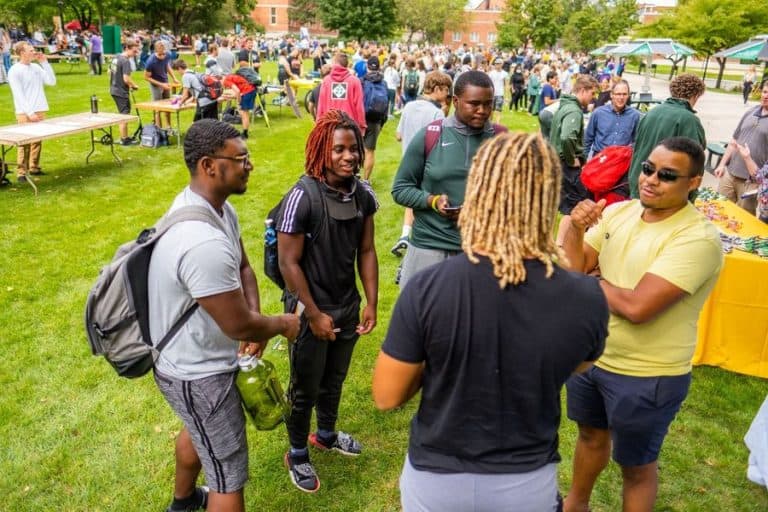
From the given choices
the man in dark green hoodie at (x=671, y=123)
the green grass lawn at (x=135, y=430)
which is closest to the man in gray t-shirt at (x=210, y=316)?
the green grass lawn at (x=135, y=430)

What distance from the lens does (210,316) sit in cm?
233

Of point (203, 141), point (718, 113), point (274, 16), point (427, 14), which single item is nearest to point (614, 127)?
point (203, 141)

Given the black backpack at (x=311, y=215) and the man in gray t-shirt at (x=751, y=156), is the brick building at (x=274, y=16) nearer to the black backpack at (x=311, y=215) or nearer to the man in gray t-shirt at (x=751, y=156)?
the man in gray t-shirt at (x=751, y=156)

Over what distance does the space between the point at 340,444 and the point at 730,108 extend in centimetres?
2465

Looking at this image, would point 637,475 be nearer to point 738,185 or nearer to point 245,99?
point 738,185

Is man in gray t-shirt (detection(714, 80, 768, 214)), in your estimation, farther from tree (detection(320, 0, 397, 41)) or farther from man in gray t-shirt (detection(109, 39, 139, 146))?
tree (detection(320, 0, 397, 41))

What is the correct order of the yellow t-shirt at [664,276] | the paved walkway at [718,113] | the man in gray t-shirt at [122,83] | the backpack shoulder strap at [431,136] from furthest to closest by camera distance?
the paved walkway at [718,113], the man in gray t-shirt at [122,83], the backpack shoulder strap at [431,136], the yellow t-shirt at [664,276]

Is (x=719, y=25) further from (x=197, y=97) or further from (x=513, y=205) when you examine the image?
(x=513, y=205)

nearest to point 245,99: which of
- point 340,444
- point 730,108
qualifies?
point 340,444

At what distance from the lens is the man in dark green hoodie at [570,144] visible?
6578 millimetres

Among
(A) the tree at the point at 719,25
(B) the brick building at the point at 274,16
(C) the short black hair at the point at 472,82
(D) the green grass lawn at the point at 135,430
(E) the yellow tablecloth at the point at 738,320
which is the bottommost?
(D) the green grass lawn at the point at 135,430

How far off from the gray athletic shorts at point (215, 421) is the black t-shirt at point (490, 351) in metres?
1.04

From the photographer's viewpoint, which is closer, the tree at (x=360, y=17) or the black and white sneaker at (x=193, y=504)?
the black and white sneaker at (x=193, y=504)

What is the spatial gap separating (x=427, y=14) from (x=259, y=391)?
77.0 meters
